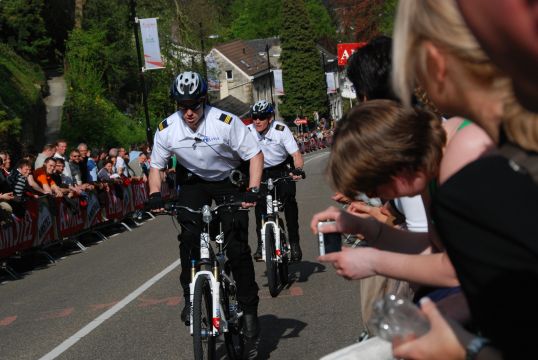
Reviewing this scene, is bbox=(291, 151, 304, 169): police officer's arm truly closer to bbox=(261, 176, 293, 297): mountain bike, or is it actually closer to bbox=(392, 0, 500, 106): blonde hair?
bbox=(261, 176, 293, 297): mountain bike

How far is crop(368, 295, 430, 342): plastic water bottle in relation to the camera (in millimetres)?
1817

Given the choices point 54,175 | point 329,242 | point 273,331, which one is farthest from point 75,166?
point 329,242

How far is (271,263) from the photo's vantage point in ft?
34.2

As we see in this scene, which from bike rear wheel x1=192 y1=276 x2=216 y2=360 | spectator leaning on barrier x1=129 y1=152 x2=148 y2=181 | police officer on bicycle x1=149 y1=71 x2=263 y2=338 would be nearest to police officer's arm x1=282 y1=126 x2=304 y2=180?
police officer on bicycle x1=149 y1=71 x2=263 y2=338

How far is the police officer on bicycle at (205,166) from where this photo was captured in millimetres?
7223

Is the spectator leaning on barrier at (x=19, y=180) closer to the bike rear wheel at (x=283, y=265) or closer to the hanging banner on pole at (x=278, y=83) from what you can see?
the bike rear wheel at (x=283, y=265)

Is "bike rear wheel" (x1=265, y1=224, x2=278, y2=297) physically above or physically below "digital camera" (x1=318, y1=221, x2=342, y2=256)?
below

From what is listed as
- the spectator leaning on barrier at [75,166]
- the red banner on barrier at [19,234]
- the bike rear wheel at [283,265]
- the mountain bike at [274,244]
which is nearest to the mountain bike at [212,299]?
the mountain bike at [274,244]

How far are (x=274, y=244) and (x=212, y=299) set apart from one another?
435 centimetres

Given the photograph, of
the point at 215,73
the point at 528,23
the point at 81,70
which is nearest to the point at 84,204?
the point at 528,23

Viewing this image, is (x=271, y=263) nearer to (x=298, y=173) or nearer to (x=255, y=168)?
(x=298, y=173)

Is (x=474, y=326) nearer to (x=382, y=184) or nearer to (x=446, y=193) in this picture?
Answer: (x=446, y=193)

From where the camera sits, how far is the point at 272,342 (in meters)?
7.91

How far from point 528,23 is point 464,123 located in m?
1.32
